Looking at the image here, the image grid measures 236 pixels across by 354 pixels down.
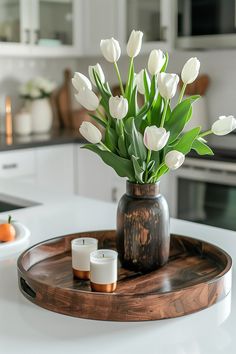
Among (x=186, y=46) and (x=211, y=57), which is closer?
(x=186, y=46)

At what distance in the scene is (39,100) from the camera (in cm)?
421

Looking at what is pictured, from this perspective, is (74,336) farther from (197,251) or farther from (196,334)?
(197,251)

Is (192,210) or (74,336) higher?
(74,336)

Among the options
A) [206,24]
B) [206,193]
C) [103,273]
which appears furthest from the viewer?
[206,24]

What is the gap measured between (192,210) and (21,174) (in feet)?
3.58

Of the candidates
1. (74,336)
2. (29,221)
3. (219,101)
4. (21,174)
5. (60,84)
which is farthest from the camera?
(60,84)

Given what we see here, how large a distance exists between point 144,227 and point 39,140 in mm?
2471

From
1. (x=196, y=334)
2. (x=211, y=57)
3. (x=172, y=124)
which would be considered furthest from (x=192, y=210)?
(x=196, y=334)

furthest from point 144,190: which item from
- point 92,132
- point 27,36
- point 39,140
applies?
point 27,36

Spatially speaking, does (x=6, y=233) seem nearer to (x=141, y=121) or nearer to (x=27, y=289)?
(x=27, y=289)

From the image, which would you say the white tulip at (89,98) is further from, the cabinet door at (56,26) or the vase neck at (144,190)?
the cabinet door at (56,26)

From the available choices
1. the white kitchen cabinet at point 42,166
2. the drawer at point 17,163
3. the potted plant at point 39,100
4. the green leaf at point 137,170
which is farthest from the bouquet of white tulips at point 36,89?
the green leaf at point 137,170

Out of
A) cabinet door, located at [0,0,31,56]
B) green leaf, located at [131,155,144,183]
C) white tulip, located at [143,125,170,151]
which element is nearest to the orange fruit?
green leaf, located at [131,155,144,183]

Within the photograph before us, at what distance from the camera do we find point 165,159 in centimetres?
127
